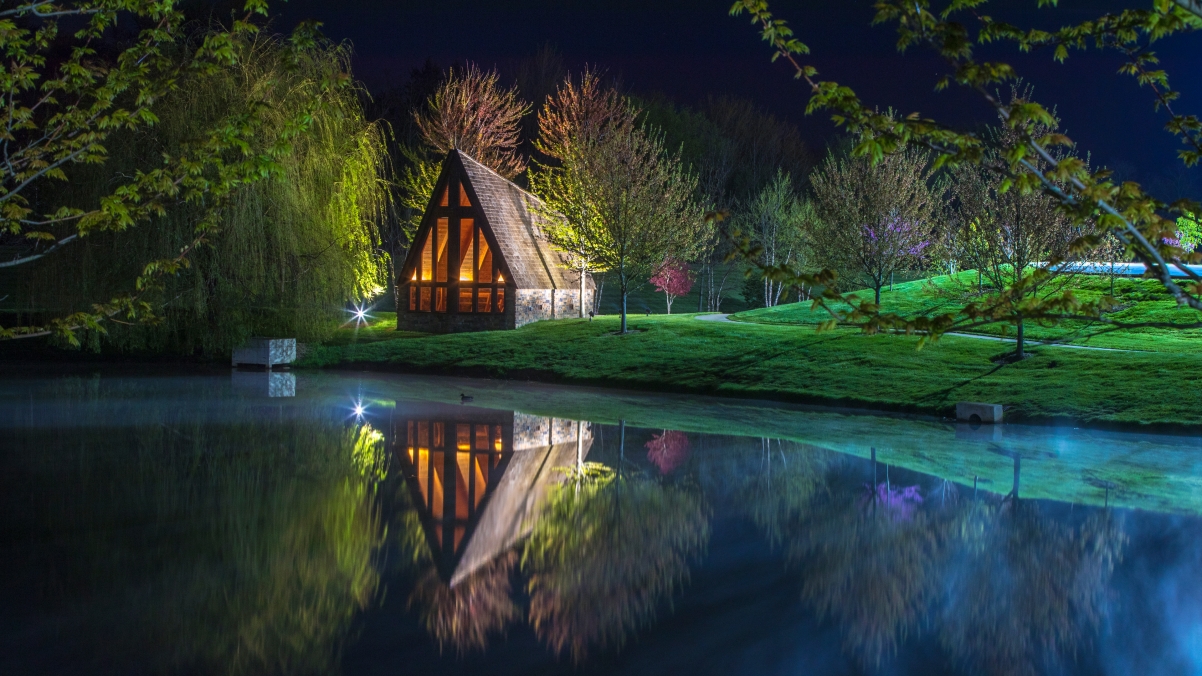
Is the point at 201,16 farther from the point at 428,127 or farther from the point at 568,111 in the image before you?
the point at 568,111

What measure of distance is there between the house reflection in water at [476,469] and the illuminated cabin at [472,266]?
15.8 meters

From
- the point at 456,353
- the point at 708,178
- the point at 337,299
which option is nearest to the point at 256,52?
the point at 337,299

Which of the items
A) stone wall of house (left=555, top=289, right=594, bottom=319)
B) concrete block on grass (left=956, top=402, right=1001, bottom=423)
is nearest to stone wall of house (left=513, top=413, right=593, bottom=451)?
concrete block on grass (left=956, top=402, right=1001, bottom=423)

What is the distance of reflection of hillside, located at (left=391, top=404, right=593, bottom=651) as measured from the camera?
7.69 metres

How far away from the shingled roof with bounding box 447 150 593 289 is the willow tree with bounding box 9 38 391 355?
6.48 metres

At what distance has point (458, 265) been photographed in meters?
36.6

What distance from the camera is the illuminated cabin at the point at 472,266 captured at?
35.9m

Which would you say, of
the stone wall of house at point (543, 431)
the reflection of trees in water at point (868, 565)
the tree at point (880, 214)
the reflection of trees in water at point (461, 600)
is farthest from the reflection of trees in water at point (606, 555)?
the tree at point (880, 214)

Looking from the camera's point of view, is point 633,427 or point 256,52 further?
point 256,52

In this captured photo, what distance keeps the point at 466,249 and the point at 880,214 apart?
47.8 ft

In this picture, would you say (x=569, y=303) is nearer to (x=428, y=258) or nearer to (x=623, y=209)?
(x=428, y=258)

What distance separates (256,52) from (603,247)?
481 inches

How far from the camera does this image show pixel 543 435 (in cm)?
1650

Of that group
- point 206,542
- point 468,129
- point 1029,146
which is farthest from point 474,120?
point 1029,146
